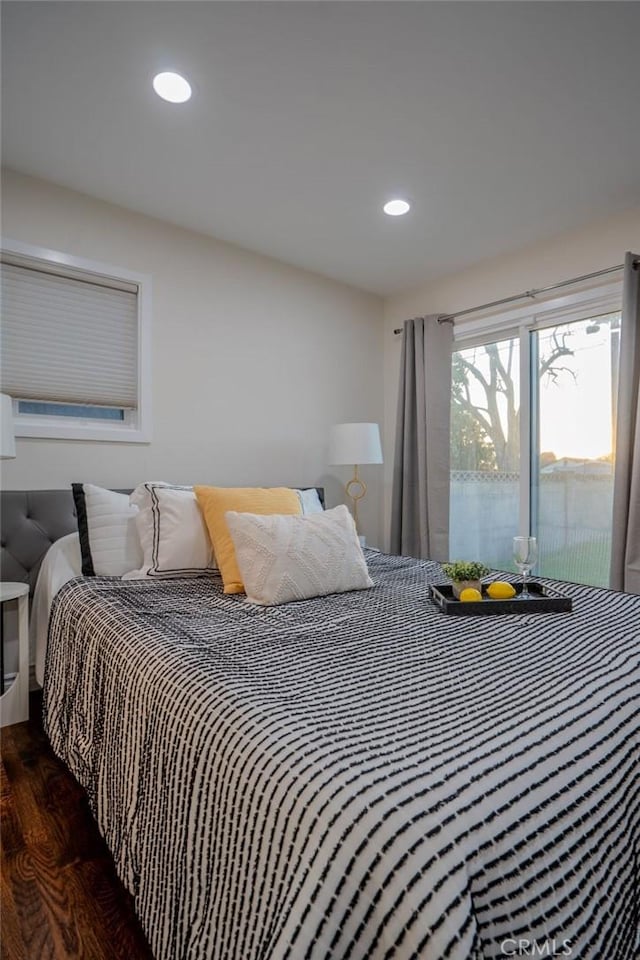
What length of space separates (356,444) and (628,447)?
1537 mm

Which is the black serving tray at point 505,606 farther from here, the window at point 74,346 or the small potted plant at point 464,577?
the window at point 74,346

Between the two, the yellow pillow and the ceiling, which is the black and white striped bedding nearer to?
the yellow pillow

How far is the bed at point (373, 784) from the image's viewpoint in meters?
0.62

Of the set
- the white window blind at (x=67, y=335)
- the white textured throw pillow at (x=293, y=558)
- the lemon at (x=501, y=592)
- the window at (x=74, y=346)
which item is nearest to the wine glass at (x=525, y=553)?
the lemon at (x=501, y=592)

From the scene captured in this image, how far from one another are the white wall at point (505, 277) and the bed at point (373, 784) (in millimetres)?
2309

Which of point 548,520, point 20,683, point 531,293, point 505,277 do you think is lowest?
point 20,683

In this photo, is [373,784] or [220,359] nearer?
[373,784]

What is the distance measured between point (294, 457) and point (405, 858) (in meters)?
3.02

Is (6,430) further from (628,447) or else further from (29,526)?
(628,447)

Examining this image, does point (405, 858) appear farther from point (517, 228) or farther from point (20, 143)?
point (517, 228)

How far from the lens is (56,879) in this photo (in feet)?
4.43

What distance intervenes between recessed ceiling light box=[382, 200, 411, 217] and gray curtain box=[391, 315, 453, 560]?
0.95m

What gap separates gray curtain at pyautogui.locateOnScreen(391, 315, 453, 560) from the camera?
140 inches

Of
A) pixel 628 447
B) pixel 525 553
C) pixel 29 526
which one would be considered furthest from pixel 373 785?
pixel 628 447
